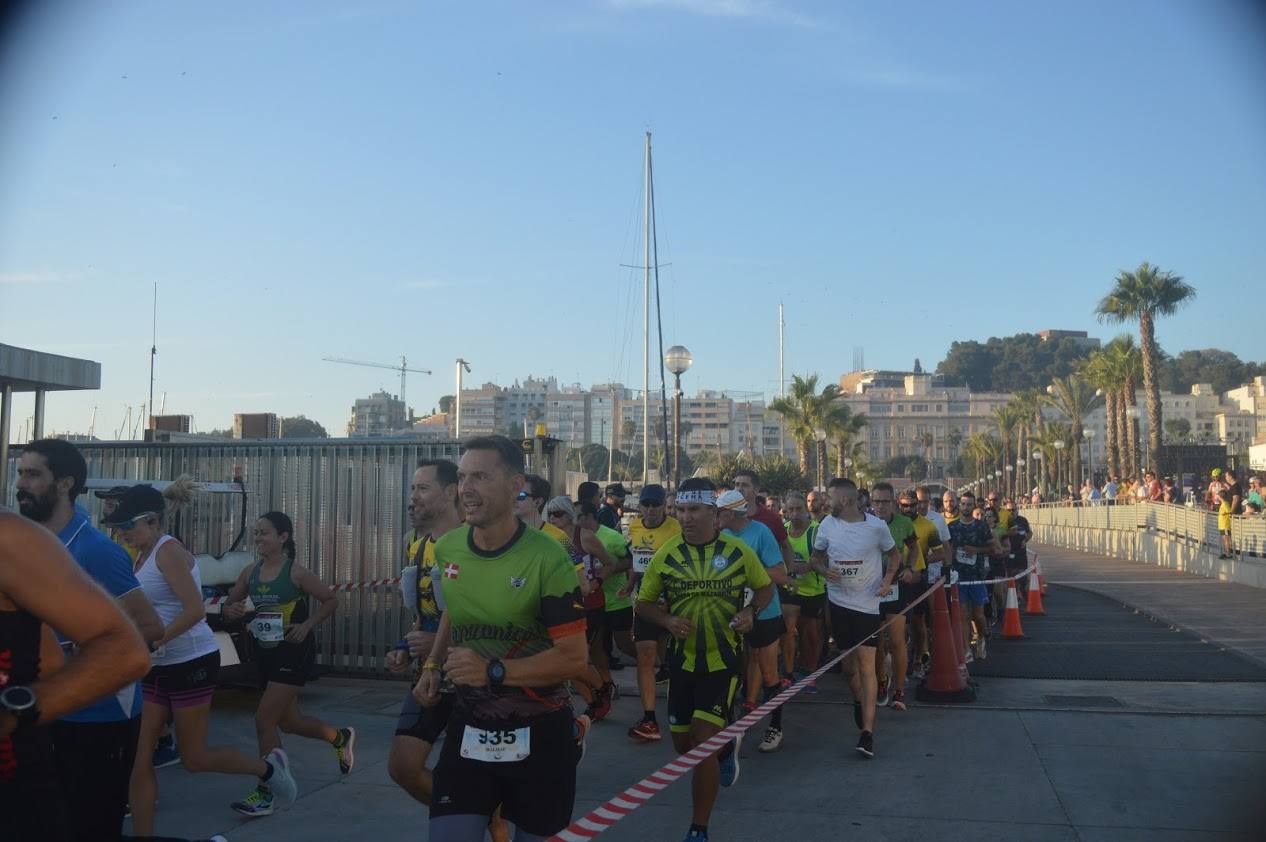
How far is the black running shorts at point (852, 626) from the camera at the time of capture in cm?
854

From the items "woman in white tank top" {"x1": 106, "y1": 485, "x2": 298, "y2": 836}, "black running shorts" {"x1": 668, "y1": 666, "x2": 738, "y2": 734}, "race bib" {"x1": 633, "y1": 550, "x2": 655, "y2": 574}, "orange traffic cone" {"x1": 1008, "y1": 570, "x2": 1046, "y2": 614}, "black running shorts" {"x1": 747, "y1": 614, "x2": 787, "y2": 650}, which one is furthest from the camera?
"orange traffic cone" {"x1": 1008, "y1": 570, "x2": 1046, "y2": 614}

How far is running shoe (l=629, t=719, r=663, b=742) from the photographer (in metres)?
8.74

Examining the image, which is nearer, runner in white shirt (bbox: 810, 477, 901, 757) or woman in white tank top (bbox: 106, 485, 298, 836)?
woman in white tank top (bbox: 106, 485, 298, 836)

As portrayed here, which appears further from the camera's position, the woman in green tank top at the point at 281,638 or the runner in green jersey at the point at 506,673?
the woman in green tank top at the point at 281,638

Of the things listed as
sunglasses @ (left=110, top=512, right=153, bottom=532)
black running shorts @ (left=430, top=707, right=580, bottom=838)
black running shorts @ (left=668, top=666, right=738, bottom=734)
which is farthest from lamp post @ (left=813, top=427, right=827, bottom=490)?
black running shorts @ (left=430, top=707, right=580, bottom=838)

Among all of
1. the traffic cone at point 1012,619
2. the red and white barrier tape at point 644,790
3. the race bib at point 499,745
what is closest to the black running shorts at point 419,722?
the red and white barrier tape at point 644,790

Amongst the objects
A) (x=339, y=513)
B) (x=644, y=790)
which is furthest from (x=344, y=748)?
(x=339, y=513)

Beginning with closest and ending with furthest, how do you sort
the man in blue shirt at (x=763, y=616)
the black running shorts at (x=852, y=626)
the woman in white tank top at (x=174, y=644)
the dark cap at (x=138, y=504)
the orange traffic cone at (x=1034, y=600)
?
the woman in white tank top at (x=174, y=644), the dark cap at (x=138, y=504), the man in blue shirt at (x=763, y=616), the black running shorts at (x=852, y=626), the orange traffic cone at (x=1034, y=600)

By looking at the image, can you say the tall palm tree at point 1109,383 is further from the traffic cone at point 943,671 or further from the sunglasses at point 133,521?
the sunglasses at point 133,521

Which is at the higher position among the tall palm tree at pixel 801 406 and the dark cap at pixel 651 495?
the tall palm tree at pixel 801 406

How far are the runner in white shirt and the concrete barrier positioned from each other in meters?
16.1

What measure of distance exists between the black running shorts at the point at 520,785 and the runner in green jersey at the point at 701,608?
2.15m

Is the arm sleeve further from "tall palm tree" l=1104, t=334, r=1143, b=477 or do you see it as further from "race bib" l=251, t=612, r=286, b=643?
"tall palm tree" l=1104, t=334, r=1143, b=477

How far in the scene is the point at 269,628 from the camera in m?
6.73
